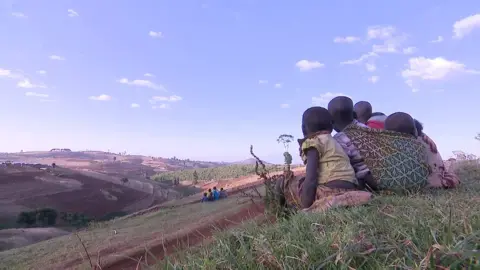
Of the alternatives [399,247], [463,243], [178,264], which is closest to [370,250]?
[399,247]

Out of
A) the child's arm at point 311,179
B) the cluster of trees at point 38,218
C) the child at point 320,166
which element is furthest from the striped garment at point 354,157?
the cluster of trees at point 38,218

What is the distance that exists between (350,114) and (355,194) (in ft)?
4.05

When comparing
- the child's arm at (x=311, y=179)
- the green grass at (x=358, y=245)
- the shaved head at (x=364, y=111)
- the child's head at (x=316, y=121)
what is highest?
the shaved head at (x=364, y=111)

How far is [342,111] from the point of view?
402 centimetres

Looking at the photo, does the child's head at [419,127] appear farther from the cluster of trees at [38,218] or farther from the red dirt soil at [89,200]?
the red dirt soil at [89,200]

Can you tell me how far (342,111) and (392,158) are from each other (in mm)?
703

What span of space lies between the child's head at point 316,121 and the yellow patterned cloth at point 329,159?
5.2 inches

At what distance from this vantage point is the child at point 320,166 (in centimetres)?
328

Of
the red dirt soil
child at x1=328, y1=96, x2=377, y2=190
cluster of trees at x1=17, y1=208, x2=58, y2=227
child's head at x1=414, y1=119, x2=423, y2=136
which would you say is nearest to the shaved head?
child's head at x1=414, y1=119, x2=423, y2=136

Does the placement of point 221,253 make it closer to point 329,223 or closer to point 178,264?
point 178,264

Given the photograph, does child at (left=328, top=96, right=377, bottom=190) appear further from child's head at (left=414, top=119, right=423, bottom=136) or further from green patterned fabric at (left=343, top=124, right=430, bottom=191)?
child's head at (left=414, top=119, right=423, bottom=136)

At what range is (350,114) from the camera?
4035 mm

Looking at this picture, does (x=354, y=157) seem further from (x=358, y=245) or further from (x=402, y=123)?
(x=358, y=245)

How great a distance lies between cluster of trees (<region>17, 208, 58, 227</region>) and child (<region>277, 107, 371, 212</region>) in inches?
925
